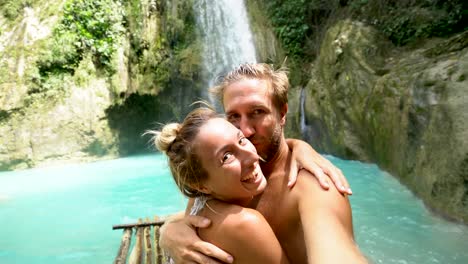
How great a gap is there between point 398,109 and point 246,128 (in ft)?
15.2

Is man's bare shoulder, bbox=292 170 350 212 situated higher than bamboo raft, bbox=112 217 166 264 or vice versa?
man's bare shoulder, bbox=292 170 350 212

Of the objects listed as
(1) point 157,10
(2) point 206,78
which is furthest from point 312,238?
(1) point 157,10

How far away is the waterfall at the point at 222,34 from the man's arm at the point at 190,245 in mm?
10440

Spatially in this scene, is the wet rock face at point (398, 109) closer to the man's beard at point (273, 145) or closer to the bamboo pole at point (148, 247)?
the man's beard at point (273, 145)

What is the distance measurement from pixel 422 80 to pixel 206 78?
330 inches

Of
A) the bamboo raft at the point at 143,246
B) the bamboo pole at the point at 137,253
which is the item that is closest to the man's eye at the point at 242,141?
the bamboo raft at the point at 143,246

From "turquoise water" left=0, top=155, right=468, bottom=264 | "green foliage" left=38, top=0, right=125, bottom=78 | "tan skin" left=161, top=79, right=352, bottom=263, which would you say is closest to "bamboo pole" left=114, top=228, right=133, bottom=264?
"turquoise water" left=0, top=155, right=468, bottom=264

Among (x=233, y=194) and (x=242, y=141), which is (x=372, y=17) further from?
(x=233, y=194)

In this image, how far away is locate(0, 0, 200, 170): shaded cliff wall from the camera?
1118cm

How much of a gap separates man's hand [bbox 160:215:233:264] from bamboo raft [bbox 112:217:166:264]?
1958 millimetres

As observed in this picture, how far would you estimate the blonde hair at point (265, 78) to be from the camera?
2.00 m

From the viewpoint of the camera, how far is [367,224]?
5078 mm

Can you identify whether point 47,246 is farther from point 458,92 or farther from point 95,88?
point 95,88

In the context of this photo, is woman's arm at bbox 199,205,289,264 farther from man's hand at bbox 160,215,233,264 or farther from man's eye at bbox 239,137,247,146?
man's eye at bbox 239,137,247,146
